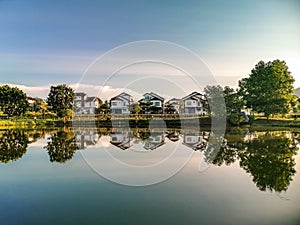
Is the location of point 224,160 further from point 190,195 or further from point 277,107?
point 277,107

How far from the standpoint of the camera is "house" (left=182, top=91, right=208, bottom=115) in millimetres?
23141

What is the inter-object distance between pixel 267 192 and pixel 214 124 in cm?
1562

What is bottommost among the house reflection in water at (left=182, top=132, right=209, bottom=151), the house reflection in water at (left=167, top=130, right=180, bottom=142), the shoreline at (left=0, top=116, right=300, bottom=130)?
the house reflection in water at (left=182, top=132, right=209, bottom=151)

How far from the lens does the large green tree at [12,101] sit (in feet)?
92.2

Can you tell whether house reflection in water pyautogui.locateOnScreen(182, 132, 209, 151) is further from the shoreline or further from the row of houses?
the row of houses

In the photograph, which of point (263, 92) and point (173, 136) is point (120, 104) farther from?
point (173, 136)

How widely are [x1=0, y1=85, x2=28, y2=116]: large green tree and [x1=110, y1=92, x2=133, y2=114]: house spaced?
8.91 meters

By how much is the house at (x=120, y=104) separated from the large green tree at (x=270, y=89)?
9.83 meters

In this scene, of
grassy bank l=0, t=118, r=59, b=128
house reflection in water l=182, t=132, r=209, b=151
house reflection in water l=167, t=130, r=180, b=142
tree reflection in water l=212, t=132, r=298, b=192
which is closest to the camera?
tree reflection in water l=212, t=132, r=298, b=192

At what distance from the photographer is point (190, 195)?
4.72 m

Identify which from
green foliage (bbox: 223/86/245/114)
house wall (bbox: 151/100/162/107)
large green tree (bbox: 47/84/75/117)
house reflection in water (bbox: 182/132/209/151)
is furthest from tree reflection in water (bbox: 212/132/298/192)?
large green tree (bbox: 47/84/75/117)

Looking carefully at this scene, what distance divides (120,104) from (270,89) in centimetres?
1300

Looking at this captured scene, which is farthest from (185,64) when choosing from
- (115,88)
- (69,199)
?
(69,199)

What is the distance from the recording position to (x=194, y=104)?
82.7 ft
